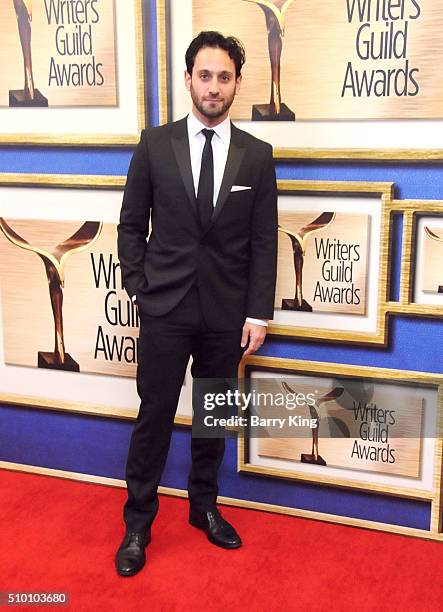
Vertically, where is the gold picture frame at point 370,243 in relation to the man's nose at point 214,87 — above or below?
below

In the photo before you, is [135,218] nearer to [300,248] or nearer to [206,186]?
[206,186]

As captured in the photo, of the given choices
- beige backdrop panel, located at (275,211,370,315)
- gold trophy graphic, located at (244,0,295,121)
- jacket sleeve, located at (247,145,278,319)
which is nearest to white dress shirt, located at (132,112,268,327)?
jacket sleeve, located at (247,145,278,319)

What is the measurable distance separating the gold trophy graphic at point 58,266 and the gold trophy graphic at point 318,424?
92 centimetres

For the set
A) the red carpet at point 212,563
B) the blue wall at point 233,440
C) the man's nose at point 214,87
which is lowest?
the red carpet at point 212,563

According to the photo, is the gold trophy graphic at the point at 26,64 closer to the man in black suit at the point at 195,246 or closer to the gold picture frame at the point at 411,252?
the man in black suit at the point at 195,246

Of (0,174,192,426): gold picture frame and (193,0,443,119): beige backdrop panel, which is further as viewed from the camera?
(0,174,192,426): gold picture frame

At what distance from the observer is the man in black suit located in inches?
87.4

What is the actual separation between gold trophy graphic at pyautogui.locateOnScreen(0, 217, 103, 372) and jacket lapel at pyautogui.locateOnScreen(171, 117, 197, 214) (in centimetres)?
65

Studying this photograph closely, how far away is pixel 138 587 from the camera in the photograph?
2.29 metres

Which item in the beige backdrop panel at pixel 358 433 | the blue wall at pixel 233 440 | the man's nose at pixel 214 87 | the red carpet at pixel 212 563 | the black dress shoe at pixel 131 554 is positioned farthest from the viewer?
the beige backdrop panel at pixel 358 433

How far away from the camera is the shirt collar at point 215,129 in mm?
2254

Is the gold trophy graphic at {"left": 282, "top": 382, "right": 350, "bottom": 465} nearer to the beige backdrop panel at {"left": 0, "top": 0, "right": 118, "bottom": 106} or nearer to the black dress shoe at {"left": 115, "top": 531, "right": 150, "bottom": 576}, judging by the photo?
the black dress shoe at {"left": 115, "top": 531, "right": 150, "bottom": 576}

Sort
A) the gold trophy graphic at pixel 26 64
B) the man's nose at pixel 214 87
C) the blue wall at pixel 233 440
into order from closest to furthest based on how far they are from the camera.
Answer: the man's nose at pixel 214 87 → the blue wall at pixel 233 440 → the gold trophy graphic at pixel 26 64

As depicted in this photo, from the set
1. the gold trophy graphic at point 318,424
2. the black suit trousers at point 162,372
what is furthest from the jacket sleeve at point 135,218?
the gold trophy graphic at point 318,424
